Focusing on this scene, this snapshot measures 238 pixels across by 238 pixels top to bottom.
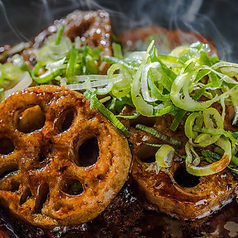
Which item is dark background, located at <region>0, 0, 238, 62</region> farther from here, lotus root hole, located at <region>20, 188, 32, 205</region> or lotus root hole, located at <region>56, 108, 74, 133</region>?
lotus root hole, located at <region>20, 188, 32, 205</region>

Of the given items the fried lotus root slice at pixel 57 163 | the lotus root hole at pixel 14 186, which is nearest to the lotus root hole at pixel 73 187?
the fried lotus root slice at pixel 57 163

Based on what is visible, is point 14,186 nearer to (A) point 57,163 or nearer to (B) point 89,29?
(A) point 57,163

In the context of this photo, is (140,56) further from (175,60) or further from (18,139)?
(18,139)

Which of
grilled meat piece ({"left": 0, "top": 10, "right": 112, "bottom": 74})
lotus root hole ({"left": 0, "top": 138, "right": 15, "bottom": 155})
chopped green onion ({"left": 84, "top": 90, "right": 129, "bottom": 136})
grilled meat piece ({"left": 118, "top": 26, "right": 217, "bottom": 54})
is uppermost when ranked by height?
chopped green onion ({"left": 84, "top": 90, "right": 129, "bottom": 136})

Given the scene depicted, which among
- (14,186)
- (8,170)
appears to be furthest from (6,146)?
(14,186)

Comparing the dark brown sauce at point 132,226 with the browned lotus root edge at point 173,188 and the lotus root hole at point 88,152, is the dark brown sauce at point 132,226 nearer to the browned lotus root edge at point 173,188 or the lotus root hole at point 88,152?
the browned lotus root edge at point 173,188

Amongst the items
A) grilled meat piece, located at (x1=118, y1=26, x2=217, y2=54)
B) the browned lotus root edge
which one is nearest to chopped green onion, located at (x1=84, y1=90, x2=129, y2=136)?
the browned lotus root edge
